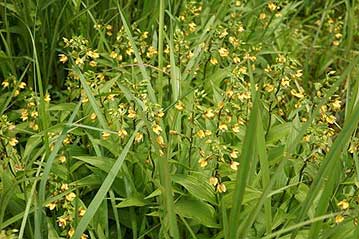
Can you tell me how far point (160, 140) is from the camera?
209cm

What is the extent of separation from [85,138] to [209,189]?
1.80 ft

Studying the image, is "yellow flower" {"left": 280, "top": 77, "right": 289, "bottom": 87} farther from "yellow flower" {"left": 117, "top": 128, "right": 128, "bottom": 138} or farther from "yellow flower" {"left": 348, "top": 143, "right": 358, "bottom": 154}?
"yellow flower" {"left": 117, "top": 128, "right": 128, "bottom": 138}

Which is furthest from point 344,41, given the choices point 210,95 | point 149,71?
point 149,71

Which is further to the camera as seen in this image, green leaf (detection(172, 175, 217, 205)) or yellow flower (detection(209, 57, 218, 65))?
yellow flower (detection(209, 57, 218, 65))

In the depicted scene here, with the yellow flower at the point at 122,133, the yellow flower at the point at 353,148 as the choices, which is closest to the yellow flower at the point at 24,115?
the yellow flower at the point at 122,133

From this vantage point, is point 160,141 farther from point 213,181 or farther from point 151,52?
point 151,52

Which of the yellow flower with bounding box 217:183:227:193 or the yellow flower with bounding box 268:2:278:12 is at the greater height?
the yellow flower with bounding box 268:2:278:12

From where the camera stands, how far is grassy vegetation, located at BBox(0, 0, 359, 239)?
1.89m

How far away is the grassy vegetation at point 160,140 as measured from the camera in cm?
189

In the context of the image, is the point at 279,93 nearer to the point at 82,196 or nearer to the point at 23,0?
the point at 82,196

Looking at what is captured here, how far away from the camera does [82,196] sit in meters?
2.32

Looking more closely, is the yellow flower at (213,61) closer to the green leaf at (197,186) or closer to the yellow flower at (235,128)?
the yellow flower at (235,128)

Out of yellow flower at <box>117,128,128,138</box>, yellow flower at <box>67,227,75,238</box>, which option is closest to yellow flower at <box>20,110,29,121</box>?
yellow flower at <box>117,128,128,138</box>

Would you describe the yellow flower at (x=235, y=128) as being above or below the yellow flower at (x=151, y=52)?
below
